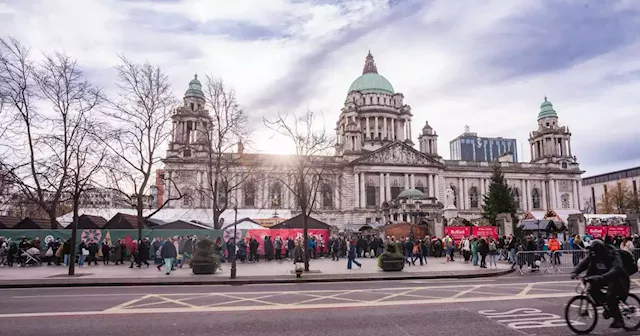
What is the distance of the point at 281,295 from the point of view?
12.7 m

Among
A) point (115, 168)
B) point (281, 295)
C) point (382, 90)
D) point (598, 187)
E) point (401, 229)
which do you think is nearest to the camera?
point (281, 295)

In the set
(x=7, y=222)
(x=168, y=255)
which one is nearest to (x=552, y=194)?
(x=168, y=255)

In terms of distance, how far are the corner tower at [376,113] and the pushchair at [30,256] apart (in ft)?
209

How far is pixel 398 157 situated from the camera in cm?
7044

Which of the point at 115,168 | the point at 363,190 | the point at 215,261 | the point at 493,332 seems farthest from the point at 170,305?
the point at 363,190

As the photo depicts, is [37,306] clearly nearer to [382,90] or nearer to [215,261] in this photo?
[215,261]

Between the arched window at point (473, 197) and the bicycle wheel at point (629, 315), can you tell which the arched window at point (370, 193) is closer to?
the arched window at point (473, 197)

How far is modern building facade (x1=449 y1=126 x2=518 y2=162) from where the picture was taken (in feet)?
579

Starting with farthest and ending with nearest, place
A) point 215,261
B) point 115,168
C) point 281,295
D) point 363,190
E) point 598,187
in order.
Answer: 1. point 598,187
2. point 363,190
3. point 115,168
4. point 215,261
5. point 281,295

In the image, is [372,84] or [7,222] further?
[372,84]

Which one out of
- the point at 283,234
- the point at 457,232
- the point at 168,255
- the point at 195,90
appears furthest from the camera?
the point at 195,90

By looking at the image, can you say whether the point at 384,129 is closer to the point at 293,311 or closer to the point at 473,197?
the point at 473,197

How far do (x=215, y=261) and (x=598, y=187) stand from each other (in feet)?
420

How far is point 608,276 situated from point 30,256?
27503 millimetres
